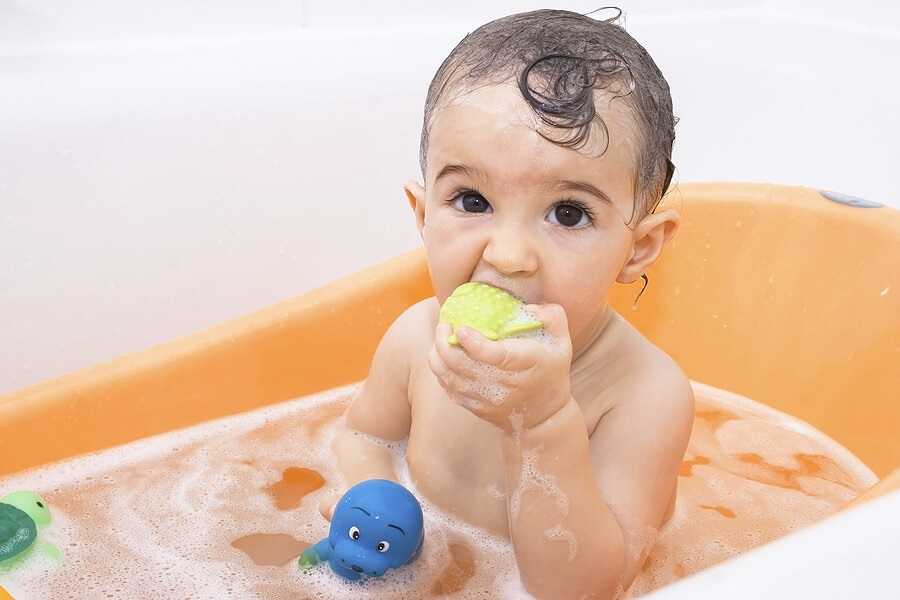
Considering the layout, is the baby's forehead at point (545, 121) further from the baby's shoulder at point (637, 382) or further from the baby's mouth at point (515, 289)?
the baby's shoulder at point (637, 382)

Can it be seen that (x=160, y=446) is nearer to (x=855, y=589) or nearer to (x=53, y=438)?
(x=53, y=438)

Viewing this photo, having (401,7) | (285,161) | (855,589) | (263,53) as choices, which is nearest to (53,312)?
(285,161)

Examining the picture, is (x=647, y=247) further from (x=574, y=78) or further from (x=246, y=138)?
(x=246, y=138)

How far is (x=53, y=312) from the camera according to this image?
1.35 meters

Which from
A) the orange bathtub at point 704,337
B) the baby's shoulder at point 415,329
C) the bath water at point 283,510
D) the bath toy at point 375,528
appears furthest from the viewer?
the orange bathtub at point 704,337

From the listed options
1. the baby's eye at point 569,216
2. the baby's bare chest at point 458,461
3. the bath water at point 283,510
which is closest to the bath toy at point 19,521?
the bath water at point 283,510

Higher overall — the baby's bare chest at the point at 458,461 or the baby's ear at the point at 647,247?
the baby's ear at the point at 647,247

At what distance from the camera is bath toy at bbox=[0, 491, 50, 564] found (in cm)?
101

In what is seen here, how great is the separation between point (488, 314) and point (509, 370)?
0.05 meters

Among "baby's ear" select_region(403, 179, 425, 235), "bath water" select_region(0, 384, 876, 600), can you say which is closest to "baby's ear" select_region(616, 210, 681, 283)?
"baby's ear" select_region(403, 179, 425, 235)

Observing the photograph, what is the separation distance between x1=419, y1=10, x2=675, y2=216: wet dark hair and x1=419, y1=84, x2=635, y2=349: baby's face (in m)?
0.01

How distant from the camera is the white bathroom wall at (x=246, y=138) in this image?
53.4 inches

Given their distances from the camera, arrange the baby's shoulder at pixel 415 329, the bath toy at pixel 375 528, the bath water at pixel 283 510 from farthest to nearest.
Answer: the baby's shoulder at pixel 415 329
the bath water at pixel 283 510
the bath toy at pixel 375 528

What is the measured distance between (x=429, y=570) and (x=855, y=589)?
567 mm
